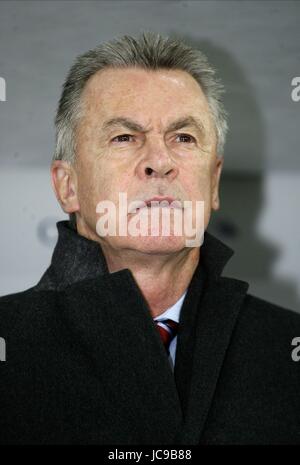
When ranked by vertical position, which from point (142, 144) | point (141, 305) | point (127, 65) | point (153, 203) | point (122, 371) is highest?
point (127, 65)

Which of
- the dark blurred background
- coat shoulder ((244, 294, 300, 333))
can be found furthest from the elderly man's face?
the dark blurred background

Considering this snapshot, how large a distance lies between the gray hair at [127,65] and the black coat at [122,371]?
202 mm

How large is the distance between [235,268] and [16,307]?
2.15 feet

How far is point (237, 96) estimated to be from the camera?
1780 mm

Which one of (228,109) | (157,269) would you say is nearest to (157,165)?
(157,269)

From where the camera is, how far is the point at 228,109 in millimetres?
1777

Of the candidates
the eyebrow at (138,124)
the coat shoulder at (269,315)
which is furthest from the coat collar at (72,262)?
the coat shoulder at (269,315)

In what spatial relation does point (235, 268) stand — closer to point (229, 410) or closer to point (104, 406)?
point (229, 410)

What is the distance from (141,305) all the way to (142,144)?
0.30 m

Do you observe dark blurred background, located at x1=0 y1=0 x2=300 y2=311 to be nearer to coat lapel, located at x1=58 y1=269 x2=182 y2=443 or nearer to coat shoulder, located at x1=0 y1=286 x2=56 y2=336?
coat shoulder, located at x1=0 y1=286 x2=56 y2=336

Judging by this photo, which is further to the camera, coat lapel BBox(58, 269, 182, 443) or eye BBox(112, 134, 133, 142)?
eye BBox(112, 134, 133, 142)

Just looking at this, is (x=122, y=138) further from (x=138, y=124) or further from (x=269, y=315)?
(x=269, y=315)

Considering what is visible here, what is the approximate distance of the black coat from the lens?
1.22 meters

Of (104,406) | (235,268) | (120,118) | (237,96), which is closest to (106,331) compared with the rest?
(104,406)
